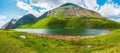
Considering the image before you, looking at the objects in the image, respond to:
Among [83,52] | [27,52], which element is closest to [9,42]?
[27,52]

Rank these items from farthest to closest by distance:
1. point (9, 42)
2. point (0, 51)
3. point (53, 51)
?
point (53, 51)
point (9, 42)
point (0, 51)

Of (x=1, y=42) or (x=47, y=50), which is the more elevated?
(x=1, y=42)

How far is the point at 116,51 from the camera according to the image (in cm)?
4812

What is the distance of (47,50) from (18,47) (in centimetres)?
909

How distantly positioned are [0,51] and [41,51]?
39.0 ft

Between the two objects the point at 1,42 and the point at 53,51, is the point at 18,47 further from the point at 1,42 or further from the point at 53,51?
the point at 53,51

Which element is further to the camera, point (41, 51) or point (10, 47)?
point (41, 51)

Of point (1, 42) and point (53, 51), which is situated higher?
point (1, 42)

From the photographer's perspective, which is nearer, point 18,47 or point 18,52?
point 18,52

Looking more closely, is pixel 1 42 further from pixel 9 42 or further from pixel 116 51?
pixel 116 51

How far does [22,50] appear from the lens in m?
49.5

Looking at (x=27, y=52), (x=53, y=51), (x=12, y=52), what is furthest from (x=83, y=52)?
(x=12, y=52)

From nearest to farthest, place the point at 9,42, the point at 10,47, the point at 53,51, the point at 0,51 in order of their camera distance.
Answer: the point at 0,51 < the point at 10,47 < the point at 9,42 < the point at 53,51

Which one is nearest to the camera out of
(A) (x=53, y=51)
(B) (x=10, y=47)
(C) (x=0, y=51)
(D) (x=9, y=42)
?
(C) (x=0, y=51)
